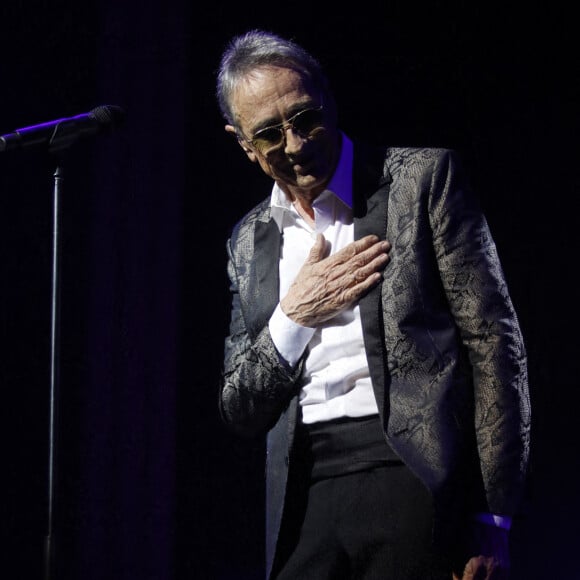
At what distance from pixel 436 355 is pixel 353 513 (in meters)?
0.33

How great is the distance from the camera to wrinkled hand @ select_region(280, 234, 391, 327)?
162 cm

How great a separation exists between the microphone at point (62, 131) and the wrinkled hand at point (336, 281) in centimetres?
55

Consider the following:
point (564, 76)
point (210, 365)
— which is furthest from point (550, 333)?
point (210, 365)

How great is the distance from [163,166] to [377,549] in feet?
5.99

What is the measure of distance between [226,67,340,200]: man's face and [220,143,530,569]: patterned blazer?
103mm

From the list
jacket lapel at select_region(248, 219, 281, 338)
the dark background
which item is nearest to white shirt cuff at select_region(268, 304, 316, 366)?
jacket lapel at select_region(248, 219, 281, 338)

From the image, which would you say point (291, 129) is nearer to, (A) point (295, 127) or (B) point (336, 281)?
(A) point (295, 127)

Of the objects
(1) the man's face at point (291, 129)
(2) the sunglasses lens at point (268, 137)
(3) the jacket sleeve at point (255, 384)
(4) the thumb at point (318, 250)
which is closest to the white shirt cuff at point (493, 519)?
(3) the jacket sleeve at point (255, 384)

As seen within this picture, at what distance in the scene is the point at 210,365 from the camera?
3.07m

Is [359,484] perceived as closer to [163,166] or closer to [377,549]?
[377,549]

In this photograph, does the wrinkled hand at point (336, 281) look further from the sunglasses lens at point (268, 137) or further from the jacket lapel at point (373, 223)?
the sunglasses lens at point (268, 137)

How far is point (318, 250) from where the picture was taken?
1727 millimetres

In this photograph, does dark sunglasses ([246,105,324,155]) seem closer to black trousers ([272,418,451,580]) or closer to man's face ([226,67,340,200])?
man's face ([226,67,340,200])

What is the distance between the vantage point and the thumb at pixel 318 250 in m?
1.72
